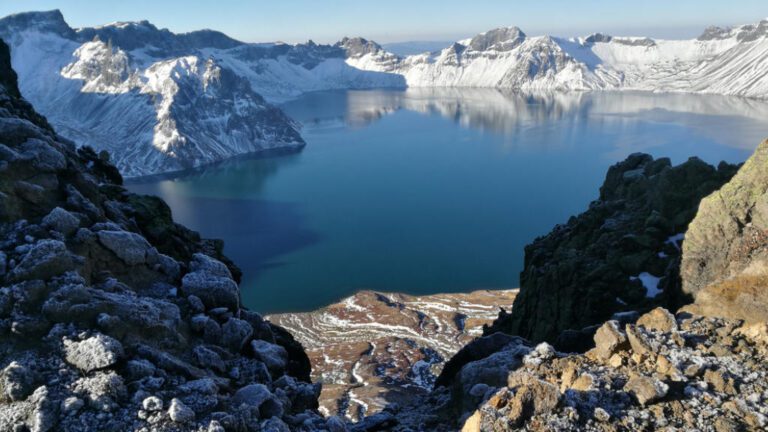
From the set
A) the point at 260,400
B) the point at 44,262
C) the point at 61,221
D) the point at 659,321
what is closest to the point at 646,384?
the point at 659,321

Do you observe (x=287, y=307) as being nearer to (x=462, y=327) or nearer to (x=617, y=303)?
(x=462, y=327)

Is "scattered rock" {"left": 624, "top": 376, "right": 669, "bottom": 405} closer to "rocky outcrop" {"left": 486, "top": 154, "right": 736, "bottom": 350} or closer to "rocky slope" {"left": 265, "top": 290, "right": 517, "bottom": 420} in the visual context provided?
"rocky outcrop" {"left": 486, "top": 154, "right": 736, "bottom": 350}

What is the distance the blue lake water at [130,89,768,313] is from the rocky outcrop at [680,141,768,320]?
A: 2104 inches

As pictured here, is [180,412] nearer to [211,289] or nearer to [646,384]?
[211,289]

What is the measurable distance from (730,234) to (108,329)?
20.8 meters

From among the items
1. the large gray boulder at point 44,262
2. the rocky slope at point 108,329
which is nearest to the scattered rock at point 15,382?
the rocky slope at point 108,329

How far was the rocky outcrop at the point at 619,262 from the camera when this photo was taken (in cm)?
2394

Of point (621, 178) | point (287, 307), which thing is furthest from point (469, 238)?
point (621, 178)

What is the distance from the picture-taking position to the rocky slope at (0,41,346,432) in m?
10.2

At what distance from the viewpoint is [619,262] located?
1013 inches

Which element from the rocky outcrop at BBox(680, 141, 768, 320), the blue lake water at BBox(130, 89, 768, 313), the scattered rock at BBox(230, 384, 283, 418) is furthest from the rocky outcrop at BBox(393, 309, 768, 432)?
the blue lake water at BBox(130, 89, 768, 313)

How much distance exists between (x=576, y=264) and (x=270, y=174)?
14692cm

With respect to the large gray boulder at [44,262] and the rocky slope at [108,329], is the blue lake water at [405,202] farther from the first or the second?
the large gray boulder at [44,262]

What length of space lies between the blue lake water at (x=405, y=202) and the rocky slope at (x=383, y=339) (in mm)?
5864
